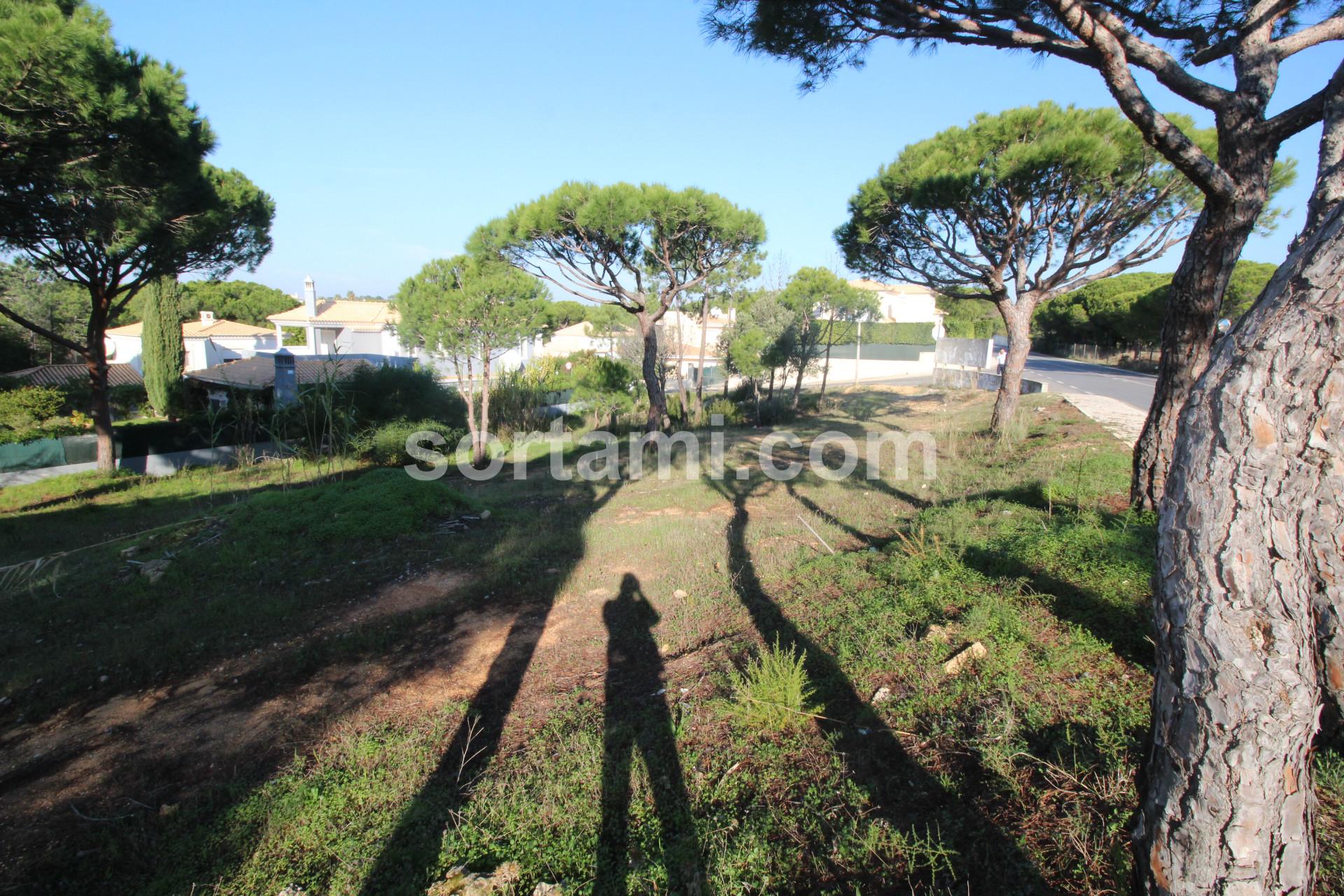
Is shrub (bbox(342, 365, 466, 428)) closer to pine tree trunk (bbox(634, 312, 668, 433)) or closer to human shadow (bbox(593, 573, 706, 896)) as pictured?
pine tree trunk (bbox(634, 312, 668, 433))

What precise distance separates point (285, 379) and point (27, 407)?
5.41 meters

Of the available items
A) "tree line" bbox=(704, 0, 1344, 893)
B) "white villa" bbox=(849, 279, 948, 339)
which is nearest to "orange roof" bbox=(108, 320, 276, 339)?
"tree line" bbox=(704, 0, 1344, 893)

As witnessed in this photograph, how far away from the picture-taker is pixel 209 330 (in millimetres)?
32906

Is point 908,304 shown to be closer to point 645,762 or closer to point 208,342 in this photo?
point 208,342

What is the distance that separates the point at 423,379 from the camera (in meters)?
16.4

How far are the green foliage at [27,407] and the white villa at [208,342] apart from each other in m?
17.7

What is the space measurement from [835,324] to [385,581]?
809 inches

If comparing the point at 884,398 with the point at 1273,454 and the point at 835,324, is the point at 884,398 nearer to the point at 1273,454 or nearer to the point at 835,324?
the point at 835,324

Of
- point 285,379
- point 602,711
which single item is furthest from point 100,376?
point 602,711

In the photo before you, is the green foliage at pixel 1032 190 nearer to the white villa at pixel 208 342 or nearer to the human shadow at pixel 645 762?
the human shadow at pixel 645 762

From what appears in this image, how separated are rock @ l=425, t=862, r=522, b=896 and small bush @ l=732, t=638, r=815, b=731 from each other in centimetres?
129

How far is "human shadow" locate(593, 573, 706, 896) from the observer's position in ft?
7.34

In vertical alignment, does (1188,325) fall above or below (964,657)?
above

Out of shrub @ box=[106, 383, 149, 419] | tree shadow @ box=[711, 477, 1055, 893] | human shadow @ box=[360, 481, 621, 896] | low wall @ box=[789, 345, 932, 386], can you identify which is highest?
low wall @ box=[789, 345, 932, 386]
